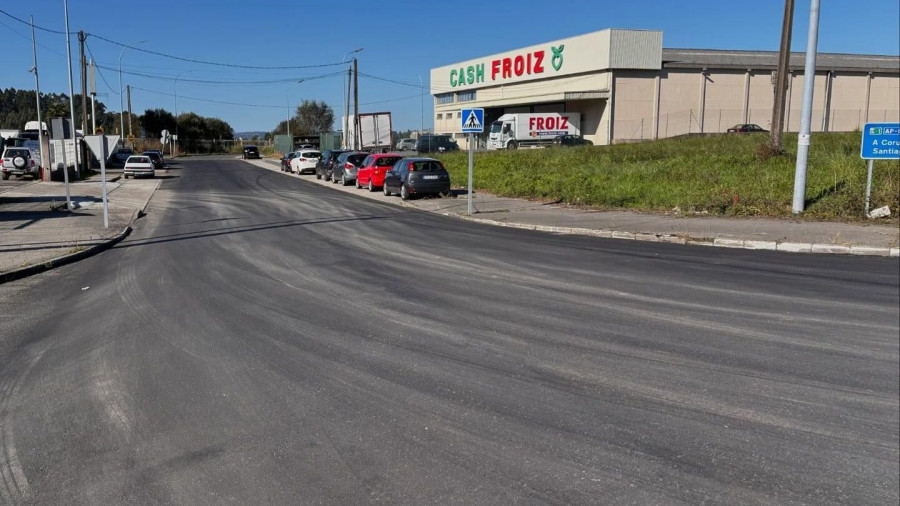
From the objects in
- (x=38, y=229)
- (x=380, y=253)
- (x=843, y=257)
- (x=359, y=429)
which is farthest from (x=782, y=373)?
(x=38, y=229)

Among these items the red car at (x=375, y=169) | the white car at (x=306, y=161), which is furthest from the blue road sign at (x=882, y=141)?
the white car at (x=306, y=161)

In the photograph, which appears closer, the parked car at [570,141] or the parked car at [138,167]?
the parked car at [138,167]

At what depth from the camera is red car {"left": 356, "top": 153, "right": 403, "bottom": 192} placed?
98.8 feet

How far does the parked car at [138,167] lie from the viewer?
137 feet

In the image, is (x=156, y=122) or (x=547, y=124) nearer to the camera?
(x=547, y=124)

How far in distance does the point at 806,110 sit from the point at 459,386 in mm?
13010

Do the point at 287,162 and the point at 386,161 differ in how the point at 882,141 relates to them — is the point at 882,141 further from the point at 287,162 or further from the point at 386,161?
the point at 287,162

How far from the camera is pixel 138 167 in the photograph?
138 feet

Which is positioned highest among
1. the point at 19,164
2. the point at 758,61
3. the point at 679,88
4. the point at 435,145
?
the point at 758,61

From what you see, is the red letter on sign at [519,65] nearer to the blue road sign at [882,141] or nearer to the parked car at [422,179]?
the parked car at [422,179]

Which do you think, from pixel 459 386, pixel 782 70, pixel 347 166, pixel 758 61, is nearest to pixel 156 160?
pixel 347 166

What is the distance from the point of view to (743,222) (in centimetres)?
1476

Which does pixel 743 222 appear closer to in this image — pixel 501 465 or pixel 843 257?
pixel 843 257

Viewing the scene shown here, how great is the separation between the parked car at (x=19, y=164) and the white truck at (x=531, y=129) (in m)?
31.0
